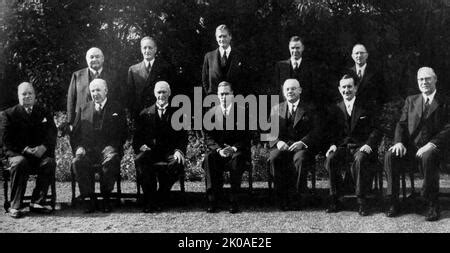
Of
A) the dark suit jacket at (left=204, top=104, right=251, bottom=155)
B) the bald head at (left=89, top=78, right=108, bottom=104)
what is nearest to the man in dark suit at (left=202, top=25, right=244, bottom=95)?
the dark suit jacket at (left=204, top=104, right=251, bottom=155)

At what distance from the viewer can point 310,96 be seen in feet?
21.0

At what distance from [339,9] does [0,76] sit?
495 cm

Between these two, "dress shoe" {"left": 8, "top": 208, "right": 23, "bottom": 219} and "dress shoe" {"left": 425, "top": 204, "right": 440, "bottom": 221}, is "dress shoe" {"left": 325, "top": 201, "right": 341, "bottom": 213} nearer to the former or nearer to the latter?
"dress shoe" {"left": 425, "top": 204, "right": 440, "bottom": 221}

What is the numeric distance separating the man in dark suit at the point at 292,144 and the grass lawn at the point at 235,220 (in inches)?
9.2

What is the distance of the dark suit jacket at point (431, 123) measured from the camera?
18.2 ft

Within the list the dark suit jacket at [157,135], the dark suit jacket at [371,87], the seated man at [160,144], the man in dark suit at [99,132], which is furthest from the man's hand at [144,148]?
the dark suit jacket at [371,87]

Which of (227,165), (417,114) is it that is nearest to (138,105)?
(227,165)

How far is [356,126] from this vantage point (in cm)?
593

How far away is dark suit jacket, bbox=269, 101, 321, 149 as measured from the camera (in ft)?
19.7

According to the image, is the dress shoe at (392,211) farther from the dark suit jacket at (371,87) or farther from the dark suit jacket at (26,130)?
the dark suit jacket at (26,130)

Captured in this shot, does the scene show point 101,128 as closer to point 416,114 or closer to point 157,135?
point 157,135

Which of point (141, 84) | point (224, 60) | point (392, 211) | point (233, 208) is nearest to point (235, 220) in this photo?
point (233, 208)
